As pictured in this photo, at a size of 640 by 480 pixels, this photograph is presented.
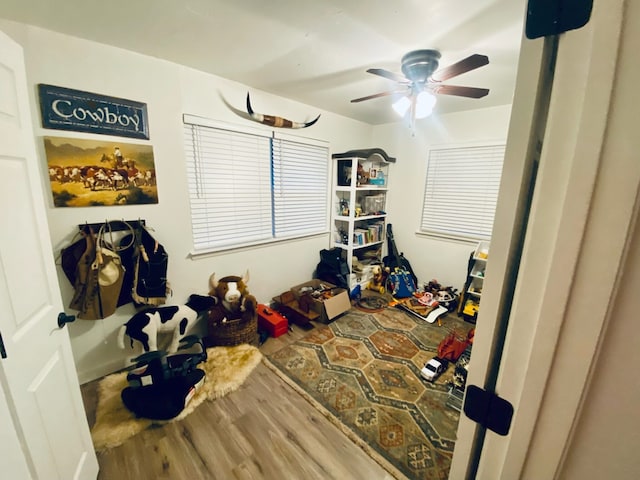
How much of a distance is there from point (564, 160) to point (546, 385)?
40 cm

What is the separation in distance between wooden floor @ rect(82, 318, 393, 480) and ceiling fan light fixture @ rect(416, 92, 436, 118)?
7.93ft

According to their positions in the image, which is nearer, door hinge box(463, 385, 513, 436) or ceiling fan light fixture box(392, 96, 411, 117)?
door hinge box(463, 385, 513, 436)

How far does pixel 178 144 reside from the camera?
6.96 feet

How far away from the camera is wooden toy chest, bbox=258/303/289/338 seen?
259cm

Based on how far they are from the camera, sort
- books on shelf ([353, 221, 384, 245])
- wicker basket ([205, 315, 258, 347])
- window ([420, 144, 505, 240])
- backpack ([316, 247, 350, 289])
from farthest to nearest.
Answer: books on shelf ([353, 221, 384, 245]) < backpack ([316, 247, 350, 289]) < window ([420, 144, 505, 240]) < wicker basket ([205, 315, 258, 347])

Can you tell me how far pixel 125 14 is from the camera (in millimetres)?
1423

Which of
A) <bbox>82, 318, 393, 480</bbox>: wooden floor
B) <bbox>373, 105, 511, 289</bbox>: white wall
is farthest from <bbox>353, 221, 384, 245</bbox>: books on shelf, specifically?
<bbox>82, 318, 393, 480</bbox>: wooden floor

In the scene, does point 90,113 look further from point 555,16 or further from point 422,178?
point 422,178

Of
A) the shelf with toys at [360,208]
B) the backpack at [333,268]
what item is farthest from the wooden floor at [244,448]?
the shelf with toys at [360,208]

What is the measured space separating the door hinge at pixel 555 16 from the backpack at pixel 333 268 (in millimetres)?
3020

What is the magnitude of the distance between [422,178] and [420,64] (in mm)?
1943

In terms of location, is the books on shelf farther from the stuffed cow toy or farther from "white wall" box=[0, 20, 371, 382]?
the stuffed cow toy

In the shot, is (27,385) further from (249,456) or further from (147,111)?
(147,111)

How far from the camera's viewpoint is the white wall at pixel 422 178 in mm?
3090
